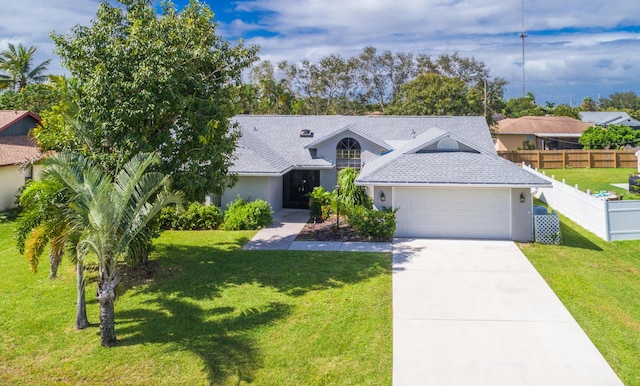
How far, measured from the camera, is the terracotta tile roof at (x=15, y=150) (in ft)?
67.8

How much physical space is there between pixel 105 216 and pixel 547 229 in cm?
1388

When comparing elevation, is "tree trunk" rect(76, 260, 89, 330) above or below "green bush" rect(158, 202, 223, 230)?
below

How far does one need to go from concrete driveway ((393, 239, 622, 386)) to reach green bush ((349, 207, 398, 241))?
2596mm

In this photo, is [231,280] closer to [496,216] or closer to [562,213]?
[496,216]

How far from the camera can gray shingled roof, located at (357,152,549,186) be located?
50.3 feet

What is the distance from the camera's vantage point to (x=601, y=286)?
1085cm

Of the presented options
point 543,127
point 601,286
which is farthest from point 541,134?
point 601,286

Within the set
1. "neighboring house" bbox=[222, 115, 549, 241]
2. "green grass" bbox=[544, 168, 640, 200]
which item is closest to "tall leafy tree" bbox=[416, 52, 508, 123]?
"green grass" bbox=[544, 168, 640, 200]

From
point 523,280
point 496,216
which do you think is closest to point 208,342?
point 523,280

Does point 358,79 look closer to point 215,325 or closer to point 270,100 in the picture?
point 270,100

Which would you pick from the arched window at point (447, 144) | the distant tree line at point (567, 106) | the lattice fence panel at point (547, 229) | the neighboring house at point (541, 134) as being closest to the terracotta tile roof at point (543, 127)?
the neighboring house at point (541, 134)

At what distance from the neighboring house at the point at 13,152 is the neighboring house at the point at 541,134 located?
138ft

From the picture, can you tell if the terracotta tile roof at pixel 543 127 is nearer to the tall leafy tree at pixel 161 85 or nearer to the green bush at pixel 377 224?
the green bush at pixel 377 224

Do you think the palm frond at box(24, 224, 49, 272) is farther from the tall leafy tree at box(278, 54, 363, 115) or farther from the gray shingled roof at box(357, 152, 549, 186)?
the tall leafy tree at box(278, 54, 363, 115)
